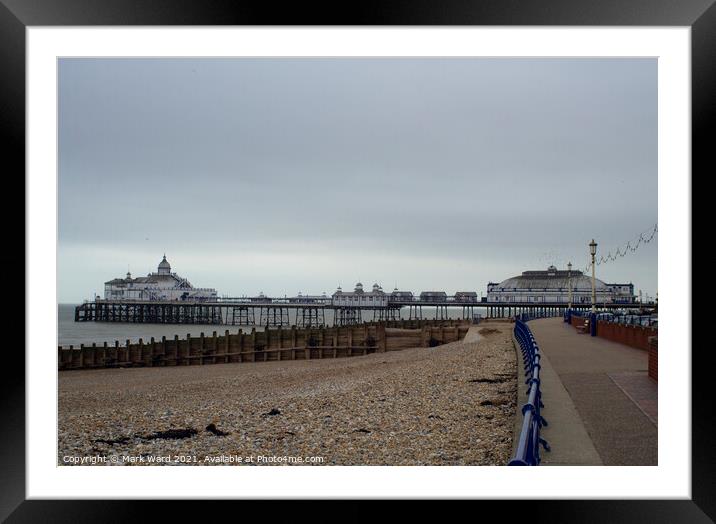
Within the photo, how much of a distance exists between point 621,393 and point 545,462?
337 centimetres

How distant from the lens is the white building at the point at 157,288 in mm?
109375

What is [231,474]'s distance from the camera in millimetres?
5703

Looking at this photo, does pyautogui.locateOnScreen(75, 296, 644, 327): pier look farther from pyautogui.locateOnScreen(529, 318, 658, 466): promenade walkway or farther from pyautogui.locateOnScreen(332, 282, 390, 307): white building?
pyautogui.locateOnScreen(529, 318, 658, 466): promenade walkway

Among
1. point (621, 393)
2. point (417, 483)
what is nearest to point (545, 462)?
point (417, 483)

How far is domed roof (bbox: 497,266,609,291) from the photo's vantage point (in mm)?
105125

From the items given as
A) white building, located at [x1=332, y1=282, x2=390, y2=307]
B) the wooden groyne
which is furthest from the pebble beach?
white building, located at [x1=332, y1=282, x2=390, y2=307]

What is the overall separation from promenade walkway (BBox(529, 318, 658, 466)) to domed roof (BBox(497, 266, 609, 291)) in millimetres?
97525

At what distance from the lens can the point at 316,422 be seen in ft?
29.2

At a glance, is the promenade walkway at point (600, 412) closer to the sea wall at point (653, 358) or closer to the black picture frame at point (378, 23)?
the sea wall at point (653, 358)

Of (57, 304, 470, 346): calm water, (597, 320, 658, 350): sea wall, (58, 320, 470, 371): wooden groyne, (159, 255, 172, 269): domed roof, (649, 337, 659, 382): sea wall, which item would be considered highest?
(159, 255, 172, 269): domed roof

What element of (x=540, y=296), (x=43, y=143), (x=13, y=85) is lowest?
(x=540, y=296)

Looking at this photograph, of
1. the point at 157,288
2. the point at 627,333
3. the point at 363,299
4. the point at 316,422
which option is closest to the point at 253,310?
the point at 363,299

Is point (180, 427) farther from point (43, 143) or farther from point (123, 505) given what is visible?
point (43, 143)

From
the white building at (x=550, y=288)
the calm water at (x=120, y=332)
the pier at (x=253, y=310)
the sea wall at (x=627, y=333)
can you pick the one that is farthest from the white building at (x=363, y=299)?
the sea wall at (x=627, y=333)
